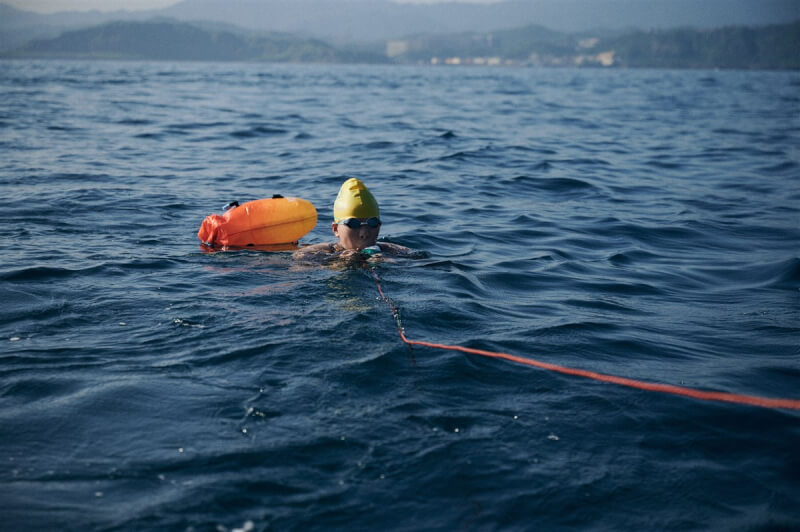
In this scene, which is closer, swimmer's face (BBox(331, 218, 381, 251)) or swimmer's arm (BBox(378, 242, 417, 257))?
swimmer's face (BBox(331, 218, 381, 251))

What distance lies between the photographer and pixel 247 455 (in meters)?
3.25

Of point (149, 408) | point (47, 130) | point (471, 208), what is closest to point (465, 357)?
point (149, 408)

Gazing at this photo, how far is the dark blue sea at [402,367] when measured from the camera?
302 centimetres

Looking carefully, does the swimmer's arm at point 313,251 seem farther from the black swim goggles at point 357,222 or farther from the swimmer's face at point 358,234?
the black swim goggles at point 357,222

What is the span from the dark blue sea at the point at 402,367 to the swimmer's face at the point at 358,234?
0.30 m

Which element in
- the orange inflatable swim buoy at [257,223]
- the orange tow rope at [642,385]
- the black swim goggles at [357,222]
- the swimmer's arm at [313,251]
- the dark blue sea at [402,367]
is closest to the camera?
the dark blue sea at [402,367]

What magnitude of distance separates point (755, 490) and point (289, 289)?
4.02 meters

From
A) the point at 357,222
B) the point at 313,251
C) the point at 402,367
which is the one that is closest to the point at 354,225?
the point at 357,222

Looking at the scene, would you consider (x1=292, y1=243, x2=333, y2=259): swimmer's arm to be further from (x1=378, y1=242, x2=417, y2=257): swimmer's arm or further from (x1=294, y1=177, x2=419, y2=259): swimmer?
(x1=378, y1=242, x2=417, y2=257): swimmer's arm

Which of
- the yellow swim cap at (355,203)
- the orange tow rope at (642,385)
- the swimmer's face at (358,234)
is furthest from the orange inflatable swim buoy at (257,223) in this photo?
the orange tow rope at (642,385)

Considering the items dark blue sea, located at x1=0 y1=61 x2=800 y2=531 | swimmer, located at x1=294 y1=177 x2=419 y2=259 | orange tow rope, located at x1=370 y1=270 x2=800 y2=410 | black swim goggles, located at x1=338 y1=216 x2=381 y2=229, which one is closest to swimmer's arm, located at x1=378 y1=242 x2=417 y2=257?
swimmer, located at x1=294 y1=177 x2=419 y2=259

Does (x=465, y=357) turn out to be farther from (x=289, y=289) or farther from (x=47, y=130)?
(x=47, y=130)

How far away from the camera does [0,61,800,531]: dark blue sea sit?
3.02 meters

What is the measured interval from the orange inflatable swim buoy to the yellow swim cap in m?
1.06
